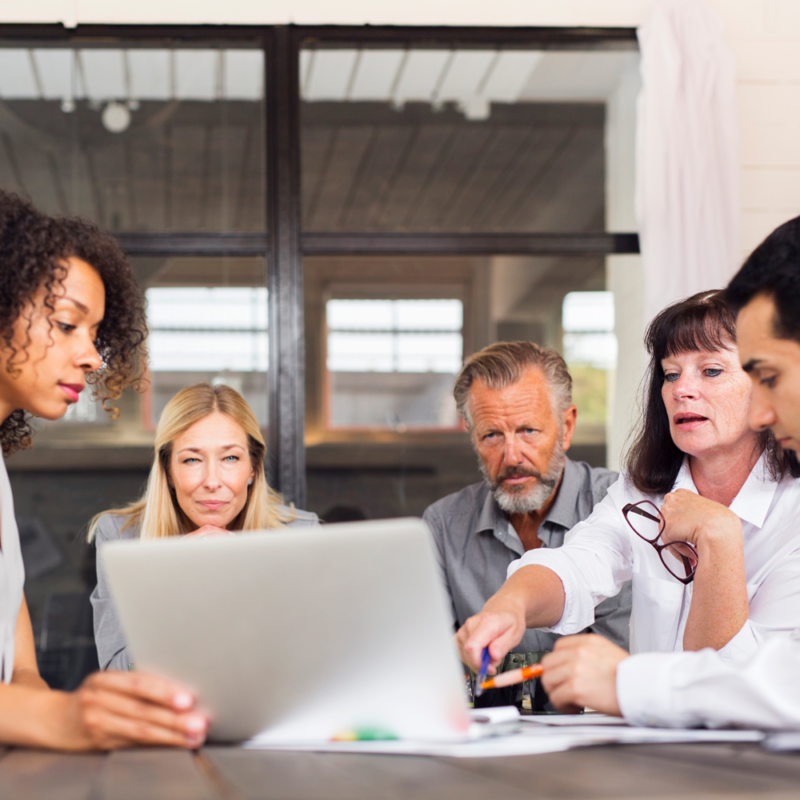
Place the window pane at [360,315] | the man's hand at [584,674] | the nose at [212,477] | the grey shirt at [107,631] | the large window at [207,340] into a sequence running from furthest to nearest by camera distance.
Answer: the window pane at [360,315] < the large window at [207,340] < the nose at [212,477] < the grey shirt at [107,631] < the man's hand at [584,674]

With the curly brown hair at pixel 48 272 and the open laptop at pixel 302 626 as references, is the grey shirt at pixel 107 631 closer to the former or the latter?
the curly brown hair at pixel 48 272

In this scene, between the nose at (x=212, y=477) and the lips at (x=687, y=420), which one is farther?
the nose at (x=212, y=477)

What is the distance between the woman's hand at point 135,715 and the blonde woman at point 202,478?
1.18 meters

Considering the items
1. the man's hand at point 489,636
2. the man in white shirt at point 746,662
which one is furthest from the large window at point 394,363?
the man in white shirt at point 746,662

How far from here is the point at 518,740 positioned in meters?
0.89

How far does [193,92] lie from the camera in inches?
139

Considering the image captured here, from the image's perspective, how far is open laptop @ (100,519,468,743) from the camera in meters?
0.77

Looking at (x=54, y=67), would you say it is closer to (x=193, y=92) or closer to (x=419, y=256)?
(x=193, y=92)

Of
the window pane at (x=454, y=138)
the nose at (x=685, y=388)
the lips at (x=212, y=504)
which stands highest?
the window pane at (x=454, y=138)

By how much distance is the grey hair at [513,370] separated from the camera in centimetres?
219

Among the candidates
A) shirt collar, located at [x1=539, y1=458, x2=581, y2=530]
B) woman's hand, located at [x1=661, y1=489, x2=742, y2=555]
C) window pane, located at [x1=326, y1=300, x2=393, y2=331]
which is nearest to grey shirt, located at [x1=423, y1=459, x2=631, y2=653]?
shirt collar, located at [x1=539, y1=458, x2=581, y2=530]

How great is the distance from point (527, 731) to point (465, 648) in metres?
0.21

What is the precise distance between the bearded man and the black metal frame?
1.06 meters

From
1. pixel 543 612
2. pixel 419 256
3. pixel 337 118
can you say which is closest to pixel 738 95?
pixel 419 256
